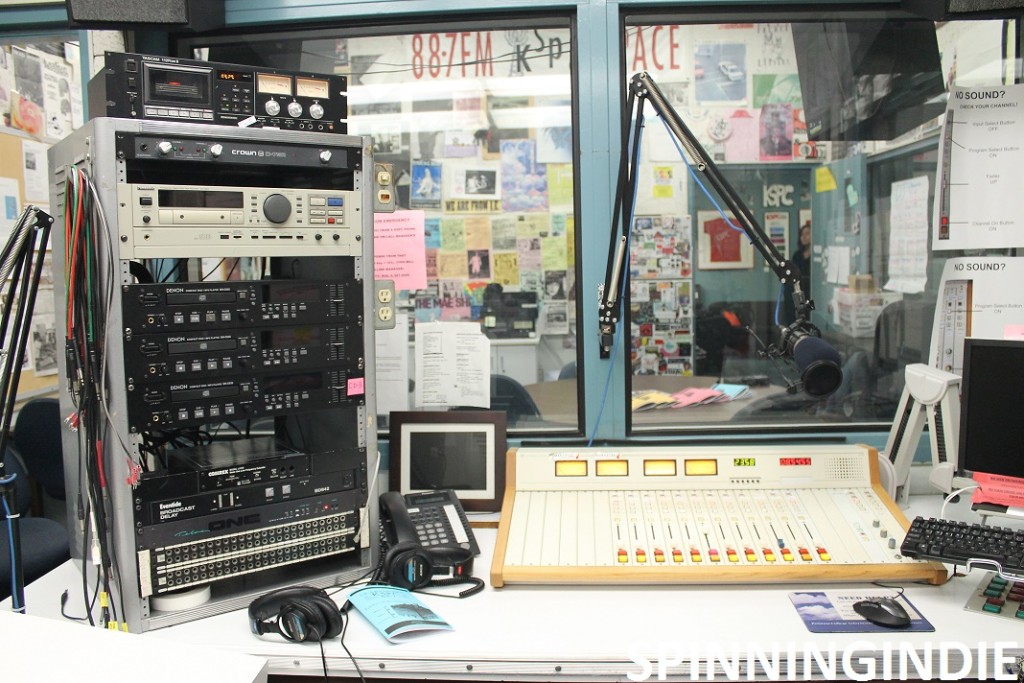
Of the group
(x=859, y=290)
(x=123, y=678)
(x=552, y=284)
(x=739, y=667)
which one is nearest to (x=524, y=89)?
(x=552, y=284)

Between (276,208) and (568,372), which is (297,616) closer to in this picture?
(276,208)

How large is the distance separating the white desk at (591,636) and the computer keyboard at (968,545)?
9 centimetres

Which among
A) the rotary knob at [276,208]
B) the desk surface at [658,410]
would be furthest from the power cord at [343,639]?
the desk surface at [658,410]

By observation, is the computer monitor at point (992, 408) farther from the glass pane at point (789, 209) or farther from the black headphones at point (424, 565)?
the black headphones at point (424, 565)

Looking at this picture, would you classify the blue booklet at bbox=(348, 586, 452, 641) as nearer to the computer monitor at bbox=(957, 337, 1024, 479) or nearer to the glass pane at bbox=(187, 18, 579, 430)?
the glass pane at bbox=(187, 18, 579, 430)

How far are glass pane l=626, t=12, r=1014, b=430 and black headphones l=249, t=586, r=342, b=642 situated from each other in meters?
1.11

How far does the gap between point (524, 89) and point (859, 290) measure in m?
1.14

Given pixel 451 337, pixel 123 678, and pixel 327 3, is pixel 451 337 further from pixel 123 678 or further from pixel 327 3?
pixel 123 678

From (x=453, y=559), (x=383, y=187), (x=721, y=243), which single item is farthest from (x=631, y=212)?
(x=453, y=559)

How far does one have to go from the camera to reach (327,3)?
2.21 meters

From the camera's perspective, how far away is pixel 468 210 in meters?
2.34

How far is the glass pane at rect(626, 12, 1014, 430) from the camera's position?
2.24 meters

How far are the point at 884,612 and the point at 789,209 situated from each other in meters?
1.20

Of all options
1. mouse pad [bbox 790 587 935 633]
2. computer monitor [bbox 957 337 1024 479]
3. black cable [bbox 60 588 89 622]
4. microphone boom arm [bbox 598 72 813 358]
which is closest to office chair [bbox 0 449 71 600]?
black cable [bbox 60 588 89 622]
